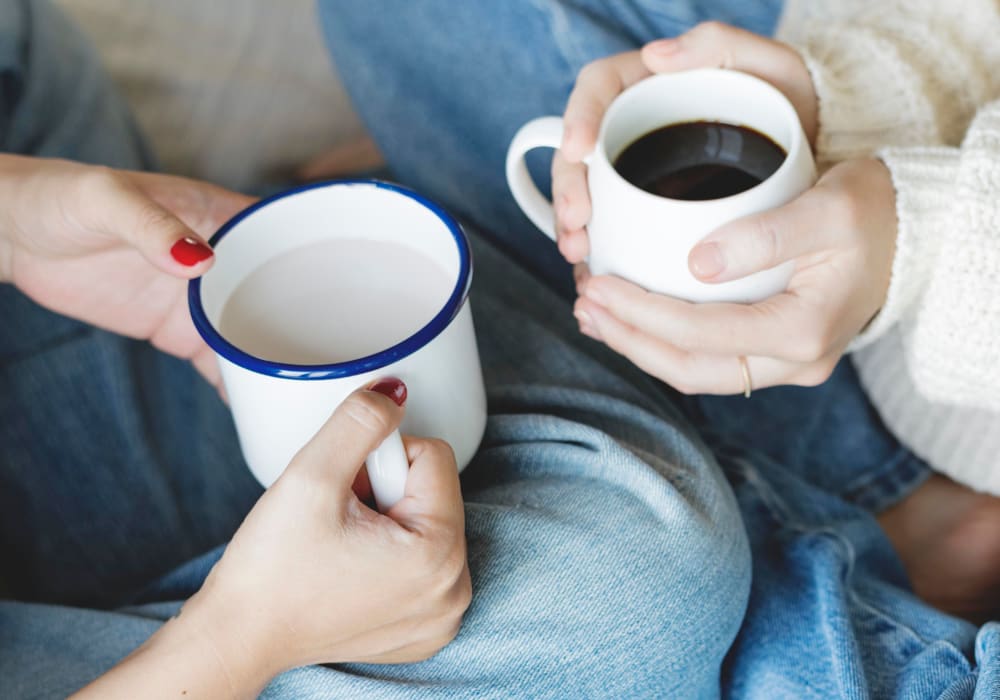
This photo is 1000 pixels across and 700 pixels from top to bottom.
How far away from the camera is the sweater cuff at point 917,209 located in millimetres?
699

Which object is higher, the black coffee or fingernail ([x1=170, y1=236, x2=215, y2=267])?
the black coffee

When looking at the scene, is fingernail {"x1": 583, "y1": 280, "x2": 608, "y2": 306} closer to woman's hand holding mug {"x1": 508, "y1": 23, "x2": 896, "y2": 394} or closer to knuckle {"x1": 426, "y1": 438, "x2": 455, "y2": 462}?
woman's hand holding mug {"x1": 508, "y1": 23, "x2": 896, "y2": 394}

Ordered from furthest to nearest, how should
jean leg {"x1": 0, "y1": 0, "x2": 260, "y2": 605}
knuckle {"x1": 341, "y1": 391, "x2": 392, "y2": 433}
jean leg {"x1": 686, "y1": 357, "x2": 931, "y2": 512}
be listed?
1. jean leg {"x1": 686, "y1": 357, "x2": 931, "y2": 512}
2. jean leg {"x1": 0, "y1": 0, "x2": 260, "y2": 605}
3. knuckle {"x1": 341, "y1": 391, "x2": 392, "y2": 433}

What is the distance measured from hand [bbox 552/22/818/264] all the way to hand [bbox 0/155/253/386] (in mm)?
268

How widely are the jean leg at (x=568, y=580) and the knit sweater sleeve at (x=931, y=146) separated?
0.20 m

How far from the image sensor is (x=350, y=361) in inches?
21.7

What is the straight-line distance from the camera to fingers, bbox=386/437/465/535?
1.88 feet

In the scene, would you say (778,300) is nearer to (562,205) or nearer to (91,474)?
(562,205)

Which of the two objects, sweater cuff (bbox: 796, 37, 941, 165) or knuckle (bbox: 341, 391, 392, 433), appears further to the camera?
sweater cuff (bbox: 796, 37, 941, 165)

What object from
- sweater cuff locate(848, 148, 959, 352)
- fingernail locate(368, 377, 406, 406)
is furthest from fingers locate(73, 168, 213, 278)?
sweater cuff locate(848, 148, 959, 352)

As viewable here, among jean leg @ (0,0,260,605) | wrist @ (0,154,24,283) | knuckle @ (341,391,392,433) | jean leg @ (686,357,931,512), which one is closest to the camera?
knuckle @ (341,391,392,433)

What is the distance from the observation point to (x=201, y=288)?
610 mm

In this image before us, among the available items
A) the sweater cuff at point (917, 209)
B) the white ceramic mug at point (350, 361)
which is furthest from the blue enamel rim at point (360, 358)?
the sweater cuff at point (917, 209)

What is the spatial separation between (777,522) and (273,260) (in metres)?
0.48
